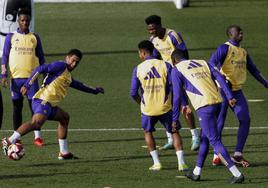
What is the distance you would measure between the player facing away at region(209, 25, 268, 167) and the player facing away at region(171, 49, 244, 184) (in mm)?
1472

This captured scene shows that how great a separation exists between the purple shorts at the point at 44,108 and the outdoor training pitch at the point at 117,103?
85 centimetres

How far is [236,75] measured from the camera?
19.4 metres

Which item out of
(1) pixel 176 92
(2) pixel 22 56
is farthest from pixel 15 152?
(2) pixel 22 56

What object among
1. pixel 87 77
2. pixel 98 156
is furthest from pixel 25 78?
pixel 87 77

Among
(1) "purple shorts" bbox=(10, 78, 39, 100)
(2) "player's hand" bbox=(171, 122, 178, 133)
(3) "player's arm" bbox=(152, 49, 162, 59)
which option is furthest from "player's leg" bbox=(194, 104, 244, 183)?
(1) "purple shorts" bbox=(10, 78, 39, 100)

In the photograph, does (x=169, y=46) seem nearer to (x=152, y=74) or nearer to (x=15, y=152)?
(x=152, y=74)

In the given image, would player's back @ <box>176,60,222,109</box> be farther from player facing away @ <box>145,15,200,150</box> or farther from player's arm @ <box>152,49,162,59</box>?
player facing away @ <box>145,15,200,150</box>

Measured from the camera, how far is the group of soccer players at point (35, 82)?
63.5ft

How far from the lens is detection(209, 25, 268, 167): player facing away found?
1912cm

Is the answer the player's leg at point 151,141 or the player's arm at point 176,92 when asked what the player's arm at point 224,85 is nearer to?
the player's arm at point 176,92

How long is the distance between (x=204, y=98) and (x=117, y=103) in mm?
9420

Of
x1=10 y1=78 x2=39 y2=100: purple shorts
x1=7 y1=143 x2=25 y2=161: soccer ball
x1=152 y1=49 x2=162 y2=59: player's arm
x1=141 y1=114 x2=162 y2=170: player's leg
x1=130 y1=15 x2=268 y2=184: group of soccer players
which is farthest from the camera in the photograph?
x1=10 y1=78 x2=39 y2=100: purple shorts

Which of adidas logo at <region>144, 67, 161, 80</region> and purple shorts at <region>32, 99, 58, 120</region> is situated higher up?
adidas logo at <region>144, 67, 161, 80</region>

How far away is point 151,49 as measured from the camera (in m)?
18.7
